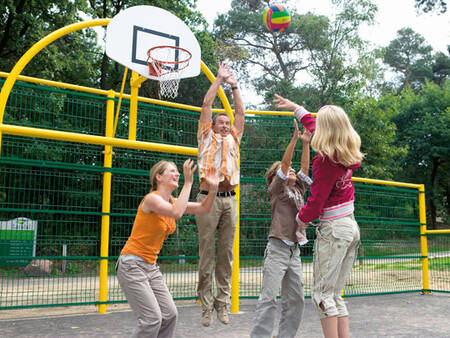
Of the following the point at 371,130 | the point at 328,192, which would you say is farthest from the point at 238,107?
the point at 371,130

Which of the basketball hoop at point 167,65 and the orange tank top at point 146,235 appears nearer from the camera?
the orange tank top at point 146,235

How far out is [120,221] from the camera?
6496mm

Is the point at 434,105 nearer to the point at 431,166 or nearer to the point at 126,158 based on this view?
the point at 431,166

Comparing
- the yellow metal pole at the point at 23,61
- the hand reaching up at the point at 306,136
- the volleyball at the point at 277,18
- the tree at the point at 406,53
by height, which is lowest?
the hand reaching up at the point at 306,136

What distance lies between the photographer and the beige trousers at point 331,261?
3.31 m

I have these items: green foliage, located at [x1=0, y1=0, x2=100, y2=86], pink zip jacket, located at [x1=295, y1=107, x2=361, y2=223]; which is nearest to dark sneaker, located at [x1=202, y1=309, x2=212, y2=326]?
pink zip jacket, located at [x1=295, y1=107, x2=361, y2=223]

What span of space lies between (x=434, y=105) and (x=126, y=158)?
31180 mm

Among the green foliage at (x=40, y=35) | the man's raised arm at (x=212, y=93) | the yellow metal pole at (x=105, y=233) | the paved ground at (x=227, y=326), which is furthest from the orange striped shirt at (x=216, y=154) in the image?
the green foliage at (x=40, y=35)

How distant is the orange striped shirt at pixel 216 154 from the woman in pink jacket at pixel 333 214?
1.09m

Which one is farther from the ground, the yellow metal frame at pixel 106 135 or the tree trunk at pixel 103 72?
the tree trunk at pixel 103 72

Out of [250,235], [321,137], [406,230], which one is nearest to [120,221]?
[250,235]

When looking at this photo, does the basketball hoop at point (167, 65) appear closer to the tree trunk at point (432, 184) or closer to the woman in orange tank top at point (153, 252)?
the woman in orange tank top at point (153, 252)

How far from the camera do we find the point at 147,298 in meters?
3.39

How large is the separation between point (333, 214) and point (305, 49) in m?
28.0
